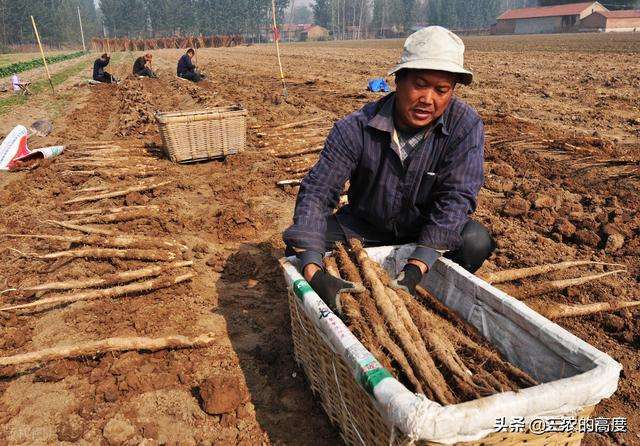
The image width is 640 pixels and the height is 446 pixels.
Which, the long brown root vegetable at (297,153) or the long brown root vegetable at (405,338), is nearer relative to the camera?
the long brown root vegetable at (405,338)

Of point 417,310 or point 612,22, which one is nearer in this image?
point 417,310

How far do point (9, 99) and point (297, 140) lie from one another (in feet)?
37.1

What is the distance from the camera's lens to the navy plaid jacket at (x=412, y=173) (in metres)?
2.44

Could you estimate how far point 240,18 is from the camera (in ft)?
293

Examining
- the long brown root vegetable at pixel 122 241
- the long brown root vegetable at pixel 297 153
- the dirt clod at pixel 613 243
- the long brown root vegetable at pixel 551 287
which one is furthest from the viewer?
the long brown root vegetable at pixel 297 153

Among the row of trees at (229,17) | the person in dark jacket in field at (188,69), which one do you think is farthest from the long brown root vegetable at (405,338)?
the row of trees at (229,17)

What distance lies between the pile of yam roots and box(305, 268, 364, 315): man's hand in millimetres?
32

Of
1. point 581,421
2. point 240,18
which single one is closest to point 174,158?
point 581,421

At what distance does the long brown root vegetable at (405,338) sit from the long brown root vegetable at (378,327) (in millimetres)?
28

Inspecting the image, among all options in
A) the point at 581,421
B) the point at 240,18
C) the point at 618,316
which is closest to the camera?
the point at 581,421

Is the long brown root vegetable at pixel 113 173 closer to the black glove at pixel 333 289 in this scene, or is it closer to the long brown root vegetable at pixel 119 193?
the long brown root vegetable at pixel 119 193

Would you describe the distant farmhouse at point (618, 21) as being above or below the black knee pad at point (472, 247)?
above

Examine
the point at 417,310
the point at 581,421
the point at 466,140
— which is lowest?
the point at 581,421

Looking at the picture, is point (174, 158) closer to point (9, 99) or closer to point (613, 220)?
Answer: point (613, 220)
